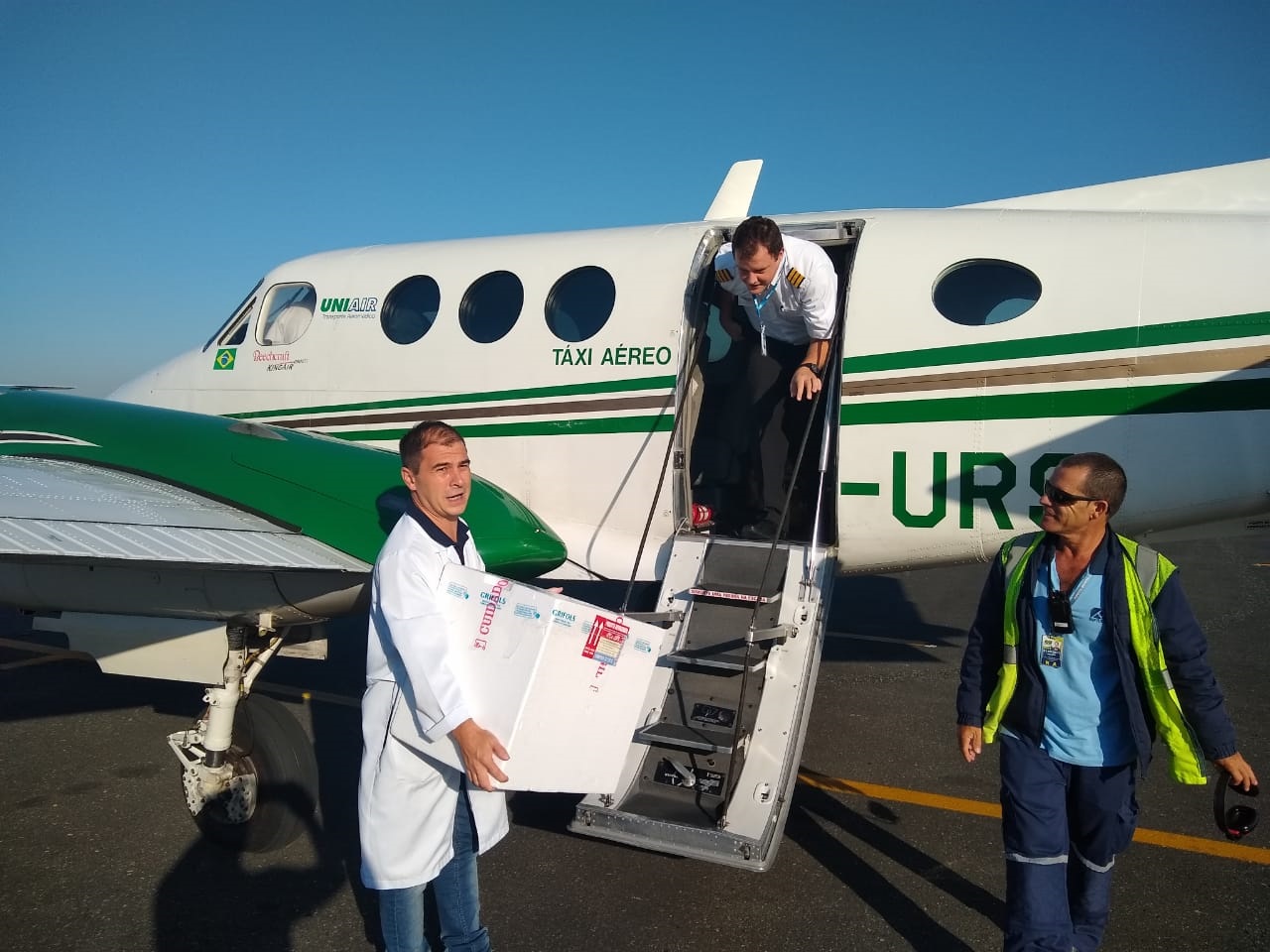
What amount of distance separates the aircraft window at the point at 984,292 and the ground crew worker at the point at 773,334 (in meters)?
0.63

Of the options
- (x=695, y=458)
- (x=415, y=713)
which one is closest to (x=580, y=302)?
(x=695, y=458)

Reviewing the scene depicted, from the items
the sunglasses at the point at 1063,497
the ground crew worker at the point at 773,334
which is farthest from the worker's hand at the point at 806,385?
the sunglasses at the point at 1063,497

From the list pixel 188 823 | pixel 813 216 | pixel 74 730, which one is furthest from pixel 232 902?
pixel 813 216

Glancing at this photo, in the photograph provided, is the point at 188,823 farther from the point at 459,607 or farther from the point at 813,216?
the point at 813,216

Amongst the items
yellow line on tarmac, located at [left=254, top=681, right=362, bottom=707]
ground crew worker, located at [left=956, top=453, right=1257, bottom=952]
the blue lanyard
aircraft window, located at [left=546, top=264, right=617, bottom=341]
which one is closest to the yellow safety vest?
ground crew worker, located at [left=956, top=453, right=1257, bottom=952]

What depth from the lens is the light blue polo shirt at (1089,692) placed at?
3092 mm

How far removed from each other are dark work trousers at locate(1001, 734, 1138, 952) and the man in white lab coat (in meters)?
1.79

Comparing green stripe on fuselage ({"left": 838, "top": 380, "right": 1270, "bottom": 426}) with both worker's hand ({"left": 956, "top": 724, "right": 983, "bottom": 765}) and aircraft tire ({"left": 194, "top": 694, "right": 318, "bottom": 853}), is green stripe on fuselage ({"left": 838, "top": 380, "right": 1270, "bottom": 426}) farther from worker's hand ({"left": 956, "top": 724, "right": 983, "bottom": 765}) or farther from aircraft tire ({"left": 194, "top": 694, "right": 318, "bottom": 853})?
aircraft tire ({"left": 194, "top": 694, "right": 318, "bottom": 853})

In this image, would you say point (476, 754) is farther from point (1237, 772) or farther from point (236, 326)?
point (236, 326)

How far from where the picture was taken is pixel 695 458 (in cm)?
616

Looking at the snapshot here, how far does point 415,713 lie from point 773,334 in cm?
353

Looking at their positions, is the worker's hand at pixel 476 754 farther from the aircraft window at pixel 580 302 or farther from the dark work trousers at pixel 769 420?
the aircraft window at pixel 580 302

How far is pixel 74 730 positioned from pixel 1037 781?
6.13 metres

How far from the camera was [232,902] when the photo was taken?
4.12 m
